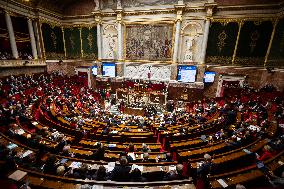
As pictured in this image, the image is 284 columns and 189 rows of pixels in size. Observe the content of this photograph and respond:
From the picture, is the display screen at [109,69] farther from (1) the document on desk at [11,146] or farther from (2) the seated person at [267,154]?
(2) the seated person at [267,154]

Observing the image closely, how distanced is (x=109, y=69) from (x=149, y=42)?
241 inches

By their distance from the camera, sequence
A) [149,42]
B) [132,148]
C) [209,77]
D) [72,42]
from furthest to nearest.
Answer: [72,42] < [149,42] < [209,77] < [132,148]

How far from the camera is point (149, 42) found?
63.8 ft

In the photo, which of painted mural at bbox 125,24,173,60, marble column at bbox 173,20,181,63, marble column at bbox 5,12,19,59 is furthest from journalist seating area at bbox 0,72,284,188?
painted mural at bbox 125,24,173,60

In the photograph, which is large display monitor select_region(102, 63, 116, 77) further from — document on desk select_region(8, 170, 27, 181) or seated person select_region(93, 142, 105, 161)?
document on desk select_region(8, 170, 27, 181)

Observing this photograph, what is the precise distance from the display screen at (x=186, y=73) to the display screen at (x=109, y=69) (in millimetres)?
8300

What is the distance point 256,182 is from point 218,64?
15.5 metres

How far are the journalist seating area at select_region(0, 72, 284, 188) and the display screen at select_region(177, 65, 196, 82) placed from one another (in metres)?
5.52

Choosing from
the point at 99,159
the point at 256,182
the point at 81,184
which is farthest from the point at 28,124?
the point at 256,182

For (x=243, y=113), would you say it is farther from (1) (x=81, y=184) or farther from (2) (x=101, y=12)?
(2) (x=101, y=12)

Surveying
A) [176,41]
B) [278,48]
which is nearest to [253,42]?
[278,48]

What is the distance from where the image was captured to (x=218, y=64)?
1800 centimetres

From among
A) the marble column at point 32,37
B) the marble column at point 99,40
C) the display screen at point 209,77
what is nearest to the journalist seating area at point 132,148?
the display screen at point 209,77

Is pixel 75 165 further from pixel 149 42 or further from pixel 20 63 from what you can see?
pixel 20 63
